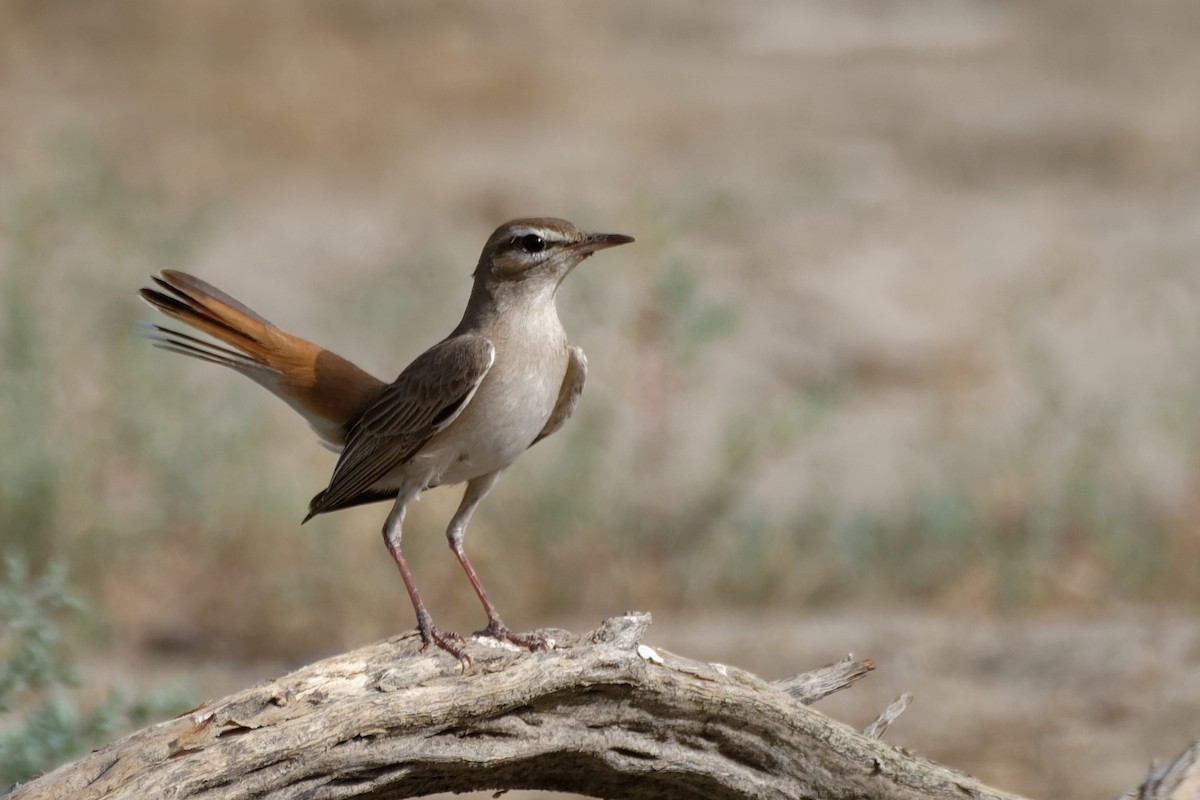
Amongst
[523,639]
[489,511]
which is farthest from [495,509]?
[523,639]

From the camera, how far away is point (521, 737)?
406 cm

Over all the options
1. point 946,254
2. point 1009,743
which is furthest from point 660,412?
point 946,254

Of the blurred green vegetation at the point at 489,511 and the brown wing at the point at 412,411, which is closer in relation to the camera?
the brown wing at the point at 412,411

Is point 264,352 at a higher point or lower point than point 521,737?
higher

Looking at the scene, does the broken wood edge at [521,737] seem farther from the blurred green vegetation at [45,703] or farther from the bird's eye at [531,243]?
the bird's eye at [531,243]

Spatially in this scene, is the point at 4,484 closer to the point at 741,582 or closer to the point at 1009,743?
the point at 741,582

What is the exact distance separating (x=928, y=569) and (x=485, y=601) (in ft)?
16.3

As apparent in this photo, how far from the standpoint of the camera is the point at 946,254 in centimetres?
1572

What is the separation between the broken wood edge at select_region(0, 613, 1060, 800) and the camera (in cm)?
387

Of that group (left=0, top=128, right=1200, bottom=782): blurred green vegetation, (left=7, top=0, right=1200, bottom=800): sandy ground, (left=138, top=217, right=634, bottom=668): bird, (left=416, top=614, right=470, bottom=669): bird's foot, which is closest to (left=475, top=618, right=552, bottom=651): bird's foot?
(left=138, top=217, right=634, bottom=668): bird

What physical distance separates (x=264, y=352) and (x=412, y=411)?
0.66 meters

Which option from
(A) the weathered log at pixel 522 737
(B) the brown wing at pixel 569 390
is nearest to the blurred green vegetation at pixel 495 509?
(B) the brown wing at pixel 569 390

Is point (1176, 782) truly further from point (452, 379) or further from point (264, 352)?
point (264, 352)

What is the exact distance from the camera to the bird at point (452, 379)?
15.7 feet
